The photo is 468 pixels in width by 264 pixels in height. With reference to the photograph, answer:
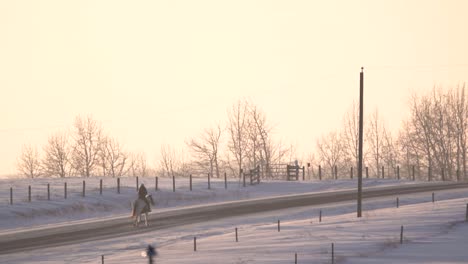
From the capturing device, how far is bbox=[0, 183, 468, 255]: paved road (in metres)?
44.8

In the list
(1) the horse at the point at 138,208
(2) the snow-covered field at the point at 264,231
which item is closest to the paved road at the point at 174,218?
(1) the horse at the point at 138,208

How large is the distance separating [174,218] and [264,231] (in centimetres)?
1001

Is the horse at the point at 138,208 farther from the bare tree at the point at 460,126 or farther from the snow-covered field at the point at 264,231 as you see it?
the bare tree at the point at 460,126

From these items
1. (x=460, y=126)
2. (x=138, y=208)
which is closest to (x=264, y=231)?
(x=138, y=208)

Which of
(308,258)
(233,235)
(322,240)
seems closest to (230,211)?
(233,235)

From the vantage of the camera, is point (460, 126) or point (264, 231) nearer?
point (264, 231)

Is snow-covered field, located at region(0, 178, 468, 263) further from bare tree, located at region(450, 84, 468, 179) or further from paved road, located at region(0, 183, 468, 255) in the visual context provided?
bare tree, located at region(450, 84, 468, 179)

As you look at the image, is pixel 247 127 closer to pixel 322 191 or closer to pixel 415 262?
pixel 322 191

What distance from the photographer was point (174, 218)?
53.9m

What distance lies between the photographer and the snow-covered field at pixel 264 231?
120ft

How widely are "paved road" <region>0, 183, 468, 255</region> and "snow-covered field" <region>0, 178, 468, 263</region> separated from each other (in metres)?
1.70

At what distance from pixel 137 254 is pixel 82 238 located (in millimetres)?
7760

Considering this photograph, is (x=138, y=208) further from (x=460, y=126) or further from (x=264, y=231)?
(x=460, y=126)

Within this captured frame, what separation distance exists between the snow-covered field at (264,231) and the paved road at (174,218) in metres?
1.70
